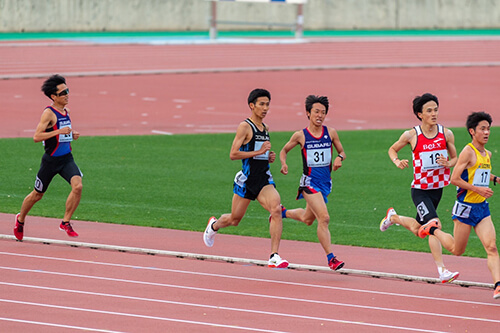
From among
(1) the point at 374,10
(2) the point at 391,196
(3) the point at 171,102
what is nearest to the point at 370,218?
(2) the point at 391,196

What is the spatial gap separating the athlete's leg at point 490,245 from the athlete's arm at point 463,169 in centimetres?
27

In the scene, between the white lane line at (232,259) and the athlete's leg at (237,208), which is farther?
the athlete's leg at (237,208)

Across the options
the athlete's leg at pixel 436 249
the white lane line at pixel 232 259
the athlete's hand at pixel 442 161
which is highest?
the athlete's hand at pixel 442 161

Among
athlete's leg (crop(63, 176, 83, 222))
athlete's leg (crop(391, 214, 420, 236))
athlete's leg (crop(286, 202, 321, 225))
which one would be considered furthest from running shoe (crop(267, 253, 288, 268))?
athlete's leg (crop(63, 176, 83, 222))

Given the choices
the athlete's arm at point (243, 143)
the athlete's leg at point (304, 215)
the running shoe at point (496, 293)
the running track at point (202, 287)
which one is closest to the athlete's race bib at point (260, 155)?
the athlete's arm at point (243, 143)

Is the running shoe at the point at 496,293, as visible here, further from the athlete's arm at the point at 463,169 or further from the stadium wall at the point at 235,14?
the stadium wall at the point at 235,14

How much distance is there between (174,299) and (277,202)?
1706 mm

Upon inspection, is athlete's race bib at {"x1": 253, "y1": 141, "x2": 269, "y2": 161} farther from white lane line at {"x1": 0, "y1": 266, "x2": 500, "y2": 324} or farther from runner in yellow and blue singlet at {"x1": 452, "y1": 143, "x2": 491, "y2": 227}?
runner in yellow and blue singlet at {"x1": 452, "y1": 143, "x2": 491, "y2": 227}

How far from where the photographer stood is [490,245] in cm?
899

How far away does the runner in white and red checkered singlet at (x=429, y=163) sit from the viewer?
9734 millimetres

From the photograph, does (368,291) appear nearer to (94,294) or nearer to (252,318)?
(252,318)

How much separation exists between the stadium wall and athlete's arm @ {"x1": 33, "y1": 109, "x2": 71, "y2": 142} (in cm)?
3816

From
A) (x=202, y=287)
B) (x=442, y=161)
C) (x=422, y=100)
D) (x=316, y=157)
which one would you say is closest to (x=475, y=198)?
(x=442, y=161)

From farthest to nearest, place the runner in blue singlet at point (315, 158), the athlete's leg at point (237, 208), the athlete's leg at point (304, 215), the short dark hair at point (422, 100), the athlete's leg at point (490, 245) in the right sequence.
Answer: the athlete's leg at point (304, 215) < the athlete's leg at point (237, 208) < the runner in blue singlet at point (315, 158) < the short dark hair at point (422, 100) < the athlete's leg at point (490, 245)
